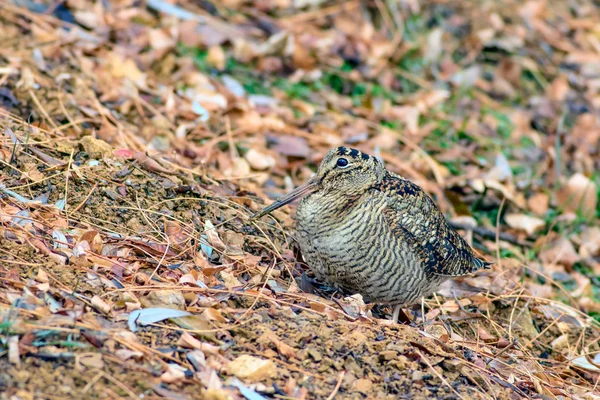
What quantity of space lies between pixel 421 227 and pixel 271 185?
189 cm

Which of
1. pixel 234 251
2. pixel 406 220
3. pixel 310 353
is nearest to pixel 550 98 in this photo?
pixel 406 220

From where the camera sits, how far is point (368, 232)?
493 cm

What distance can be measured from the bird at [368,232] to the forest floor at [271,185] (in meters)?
0.27

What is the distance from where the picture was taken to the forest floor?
3.93 meters

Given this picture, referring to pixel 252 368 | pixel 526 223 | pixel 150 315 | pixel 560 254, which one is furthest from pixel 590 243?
pixel 150 315

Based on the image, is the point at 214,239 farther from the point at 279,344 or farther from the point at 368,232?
the point at 279,344

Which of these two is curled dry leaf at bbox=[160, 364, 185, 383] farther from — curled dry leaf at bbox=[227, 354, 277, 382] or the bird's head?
the bird's head

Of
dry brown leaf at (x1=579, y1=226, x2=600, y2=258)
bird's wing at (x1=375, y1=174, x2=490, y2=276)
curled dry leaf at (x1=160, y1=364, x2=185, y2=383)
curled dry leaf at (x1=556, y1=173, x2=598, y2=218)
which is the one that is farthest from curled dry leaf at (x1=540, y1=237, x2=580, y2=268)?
curled dry leaf at (x1=160, y1=364, x2=185, y2=383)

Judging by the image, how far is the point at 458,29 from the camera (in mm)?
9875

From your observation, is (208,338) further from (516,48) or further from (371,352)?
(516,48)

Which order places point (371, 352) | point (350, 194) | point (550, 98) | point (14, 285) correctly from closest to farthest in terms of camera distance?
point (14, 285)
point (371, 352)
point (350, 194)
point (550, 98)

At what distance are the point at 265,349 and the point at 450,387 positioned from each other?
0.98 metres

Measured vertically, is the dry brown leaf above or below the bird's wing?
below

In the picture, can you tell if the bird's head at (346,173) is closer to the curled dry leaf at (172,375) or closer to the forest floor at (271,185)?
the forest floor at (271,185)
